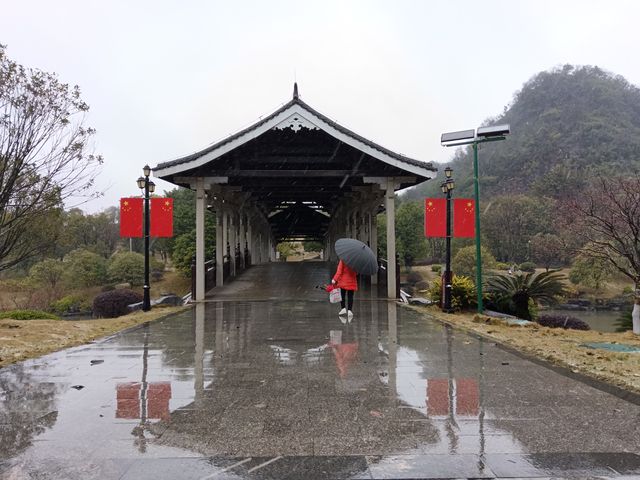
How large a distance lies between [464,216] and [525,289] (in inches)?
97.7

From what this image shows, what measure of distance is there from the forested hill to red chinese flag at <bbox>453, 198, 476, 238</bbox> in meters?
55.8

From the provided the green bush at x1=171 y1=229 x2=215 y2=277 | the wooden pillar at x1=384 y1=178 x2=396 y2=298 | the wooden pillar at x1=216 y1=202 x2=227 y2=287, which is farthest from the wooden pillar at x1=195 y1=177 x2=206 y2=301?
the green bush at x1=171 y1=229 x2=215 y2=277

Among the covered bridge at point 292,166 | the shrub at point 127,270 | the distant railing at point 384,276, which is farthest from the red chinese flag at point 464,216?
the shrub at point 127,270

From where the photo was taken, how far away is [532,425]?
3994mm

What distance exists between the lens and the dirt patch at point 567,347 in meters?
5.54

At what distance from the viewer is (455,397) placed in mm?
4793

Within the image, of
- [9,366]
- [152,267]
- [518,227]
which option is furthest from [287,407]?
[518,227]

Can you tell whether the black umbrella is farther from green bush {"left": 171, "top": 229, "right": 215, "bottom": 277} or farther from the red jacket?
green bush {"left": 171, "top": 229, "right": 215, "bottom": 277}

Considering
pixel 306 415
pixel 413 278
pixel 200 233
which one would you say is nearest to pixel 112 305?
pixel 200 233

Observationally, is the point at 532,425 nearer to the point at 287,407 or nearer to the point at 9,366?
the point at 287,407

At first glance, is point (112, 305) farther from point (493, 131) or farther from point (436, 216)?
point (493, 131)

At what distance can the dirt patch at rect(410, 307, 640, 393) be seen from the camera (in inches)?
218

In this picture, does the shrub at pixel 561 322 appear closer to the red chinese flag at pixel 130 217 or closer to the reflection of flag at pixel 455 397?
the reflection of flag at pixel 455 397

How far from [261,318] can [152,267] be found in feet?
137
